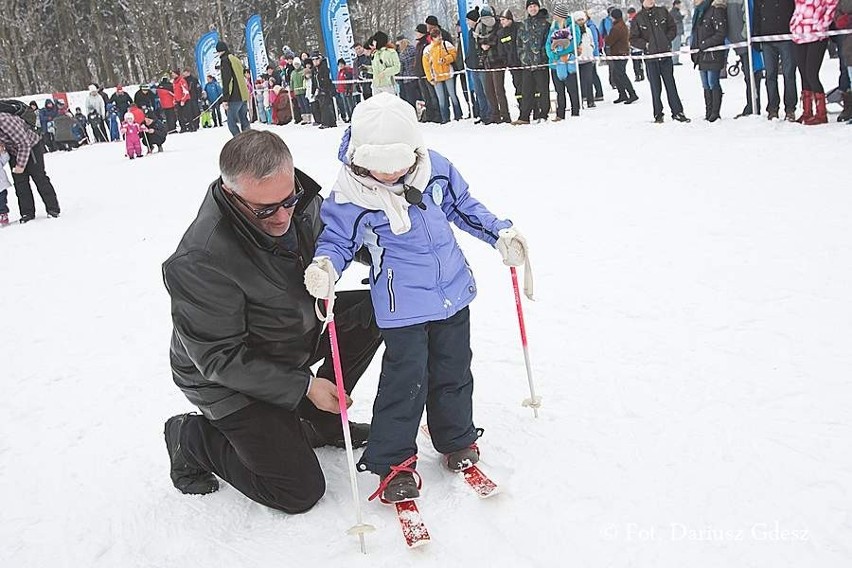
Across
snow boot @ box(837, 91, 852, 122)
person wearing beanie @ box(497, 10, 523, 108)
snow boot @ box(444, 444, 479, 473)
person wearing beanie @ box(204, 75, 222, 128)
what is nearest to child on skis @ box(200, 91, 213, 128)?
person wearing beanie @ box(204, 75, 222, 128)

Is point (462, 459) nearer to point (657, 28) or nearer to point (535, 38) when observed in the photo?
point (657, 28)

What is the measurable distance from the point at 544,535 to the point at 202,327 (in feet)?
4.46


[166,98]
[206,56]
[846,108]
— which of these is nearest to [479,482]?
[846,108]

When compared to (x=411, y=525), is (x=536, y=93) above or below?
above

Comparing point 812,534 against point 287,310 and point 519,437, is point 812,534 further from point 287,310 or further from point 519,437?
point 287,310

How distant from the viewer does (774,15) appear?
862 centimetres

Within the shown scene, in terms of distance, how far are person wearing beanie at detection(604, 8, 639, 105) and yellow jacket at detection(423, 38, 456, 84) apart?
9.84ft

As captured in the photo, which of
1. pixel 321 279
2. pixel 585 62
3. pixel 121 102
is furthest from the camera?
pixel 121 102

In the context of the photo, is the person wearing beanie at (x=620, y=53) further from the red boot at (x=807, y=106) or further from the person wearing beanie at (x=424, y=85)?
the red boot at (x=807, y=106)

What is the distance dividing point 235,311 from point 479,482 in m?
1.09

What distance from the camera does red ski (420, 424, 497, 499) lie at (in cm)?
273

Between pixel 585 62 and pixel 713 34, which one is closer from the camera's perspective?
pixel 713 34

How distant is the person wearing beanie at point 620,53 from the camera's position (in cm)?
1352

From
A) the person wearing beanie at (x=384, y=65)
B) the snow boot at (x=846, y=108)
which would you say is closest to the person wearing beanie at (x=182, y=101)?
the person wearing beanie at (x=384, y=65)
